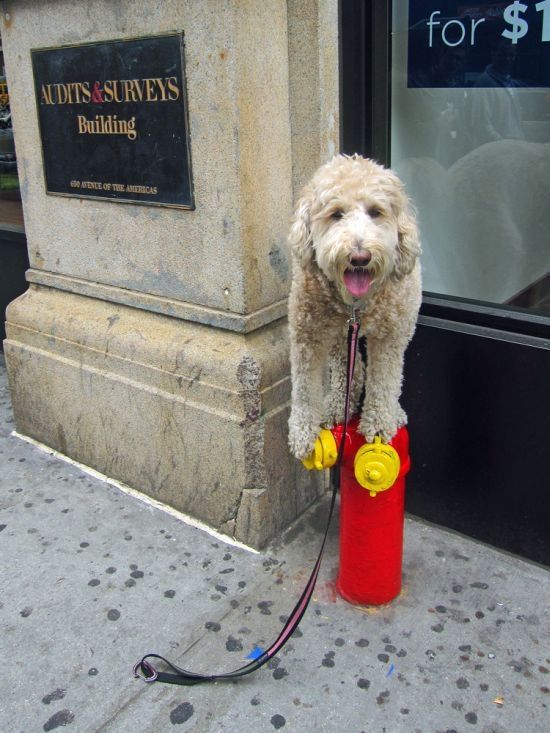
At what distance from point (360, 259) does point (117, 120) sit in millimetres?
1918

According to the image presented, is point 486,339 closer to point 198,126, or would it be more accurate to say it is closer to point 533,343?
point 533,343

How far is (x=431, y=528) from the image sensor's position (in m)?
3.55

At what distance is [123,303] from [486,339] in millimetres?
1849

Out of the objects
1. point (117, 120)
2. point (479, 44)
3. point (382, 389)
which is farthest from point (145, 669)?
point (479, 44)

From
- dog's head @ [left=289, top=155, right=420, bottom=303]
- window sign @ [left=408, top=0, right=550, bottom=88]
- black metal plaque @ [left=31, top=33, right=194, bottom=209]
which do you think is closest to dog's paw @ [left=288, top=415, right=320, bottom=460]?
dog's head @ [left=289, top=155, right=420, bottom=303]

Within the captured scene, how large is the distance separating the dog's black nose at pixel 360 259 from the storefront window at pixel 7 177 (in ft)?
12.4

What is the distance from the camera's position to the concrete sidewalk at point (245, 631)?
253cm

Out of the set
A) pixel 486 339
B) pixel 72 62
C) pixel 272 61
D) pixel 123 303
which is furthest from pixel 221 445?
pixel 72 62

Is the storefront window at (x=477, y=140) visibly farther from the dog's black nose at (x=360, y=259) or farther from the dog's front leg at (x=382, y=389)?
the dog's black nose at (x=360, y=259)

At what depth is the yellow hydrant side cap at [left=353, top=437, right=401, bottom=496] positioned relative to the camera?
267 cm

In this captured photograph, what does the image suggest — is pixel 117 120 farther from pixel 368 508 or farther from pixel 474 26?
pixel 368 508

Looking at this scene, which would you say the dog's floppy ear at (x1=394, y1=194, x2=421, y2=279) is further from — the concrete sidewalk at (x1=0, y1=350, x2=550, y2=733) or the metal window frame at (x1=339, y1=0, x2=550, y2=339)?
the concrete sidewalk at (x1=0, y1=350, x2=550, y2=733)

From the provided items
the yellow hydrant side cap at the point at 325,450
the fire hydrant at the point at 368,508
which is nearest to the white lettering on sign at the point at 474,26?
the fire hydrant at the point at 368,508

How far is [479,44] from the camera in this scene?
3.18 meters
